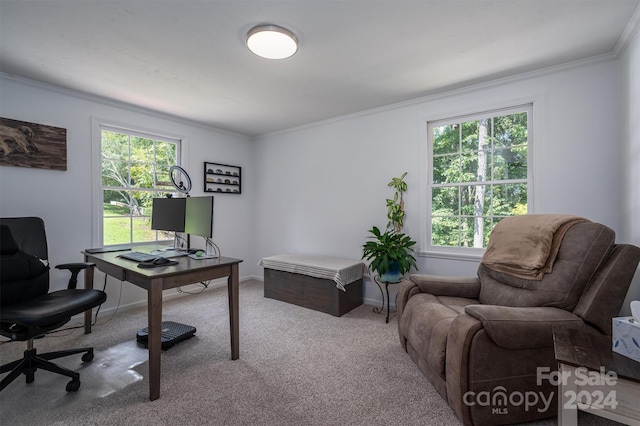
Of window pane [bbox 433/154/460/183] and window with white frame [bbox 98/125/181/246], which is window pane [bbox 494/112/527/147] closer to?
window pane [bbox 433/154/460/183]

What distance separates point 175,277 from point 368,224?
2325 millimetres

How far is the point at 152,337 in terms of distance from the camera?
1732 mm

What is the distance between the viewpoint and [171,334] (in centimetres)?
250

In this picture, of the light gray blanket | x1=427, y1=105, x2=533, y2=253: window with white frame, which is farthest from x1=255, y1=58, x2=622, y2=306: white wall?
the light gray blanket

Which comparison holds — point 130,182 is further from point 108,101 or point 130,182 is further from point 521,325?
point 521,325

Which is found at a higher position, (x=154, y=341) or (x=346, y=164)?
(x=346, y=164)

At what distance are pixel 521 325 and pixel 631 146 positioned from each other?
5.55 feet

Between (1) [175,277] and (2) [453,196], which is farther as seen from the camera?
(2) [453,196]

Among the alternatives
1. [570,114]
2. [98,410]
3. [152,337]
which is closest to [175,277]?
[152,337]

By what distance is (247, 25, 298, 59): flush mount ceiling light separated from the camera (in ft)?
6.29

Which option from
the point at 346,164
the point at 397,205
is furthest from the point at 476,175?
the point at 346,164

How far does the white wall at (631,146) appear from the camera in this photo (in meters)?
1.92

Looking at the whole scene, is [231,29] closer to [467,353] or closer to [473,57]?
[473,57]

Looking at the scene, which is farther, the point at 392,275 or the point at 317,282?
the point at 317,282
